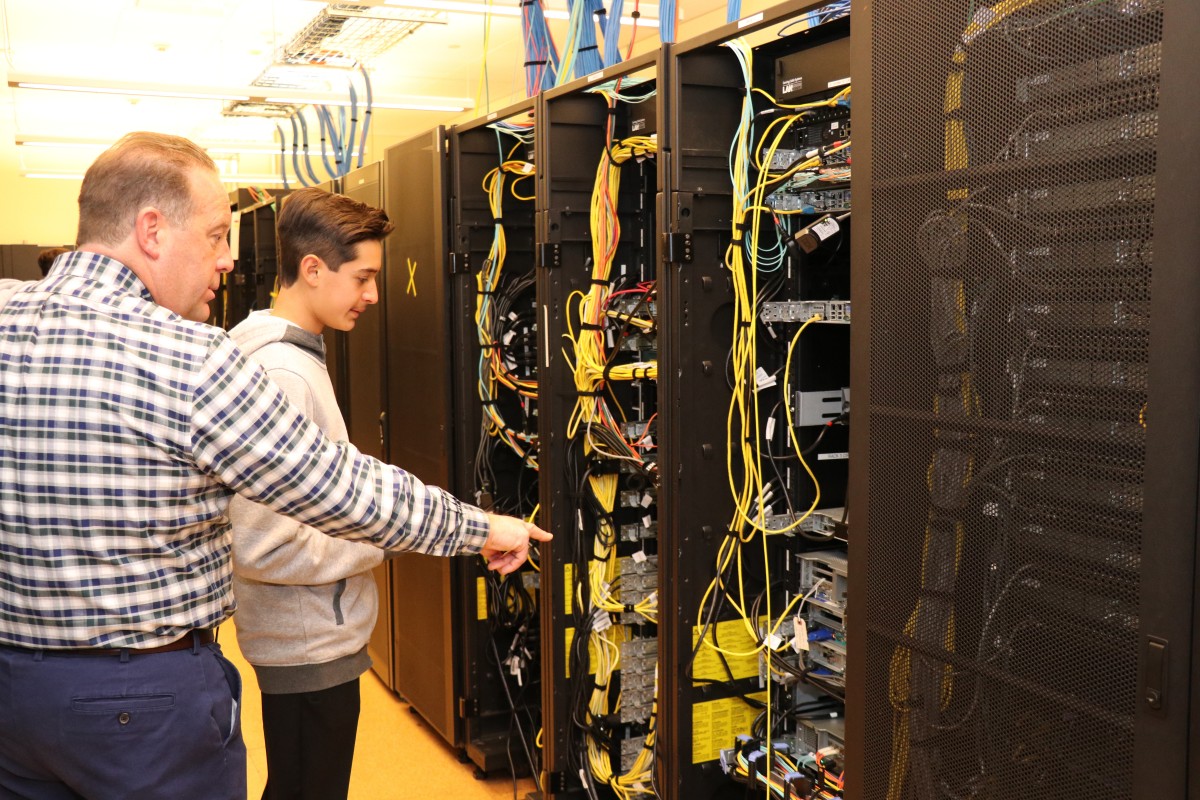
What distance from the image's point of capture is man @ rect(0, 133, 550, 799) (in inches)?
51.7

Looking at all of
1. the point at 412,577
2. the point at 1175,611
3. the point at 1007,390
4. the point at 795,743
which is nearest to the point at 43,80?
the point at 412,577

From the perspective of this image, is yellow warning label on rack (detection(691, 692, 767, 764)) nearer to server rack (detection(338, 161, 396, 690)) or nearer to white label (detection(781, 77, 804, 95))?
white label (detection(781, 77, 804, 95))

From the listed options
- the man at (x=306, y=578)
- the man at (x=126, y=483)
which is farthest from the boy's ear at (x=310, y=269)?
the man at (x=126, y=483)

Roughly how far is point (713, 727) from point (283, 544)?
41.3 inches

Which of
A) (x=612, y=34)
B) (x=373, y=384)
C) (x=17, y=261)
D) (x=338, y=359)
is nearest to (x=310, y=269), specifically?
(x=612, y=34)

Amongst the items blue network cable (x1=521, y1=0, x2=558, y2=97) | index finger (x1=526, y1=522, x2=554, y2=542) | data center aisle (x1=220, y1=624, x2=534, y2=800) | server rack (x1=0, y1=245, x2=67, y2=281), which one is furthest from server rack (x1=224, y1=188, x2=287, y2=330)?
server rack (x1=0, y1=245, x2=67, y2=281)

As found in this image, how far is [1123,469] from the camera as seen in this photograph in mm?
1229

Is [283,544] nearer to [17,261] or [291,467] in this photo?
[291,467]

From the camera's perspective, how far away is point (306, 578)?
72.9 inches

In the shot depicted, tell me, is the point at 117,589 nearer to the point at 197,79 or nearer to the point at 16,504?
the point at 16,504

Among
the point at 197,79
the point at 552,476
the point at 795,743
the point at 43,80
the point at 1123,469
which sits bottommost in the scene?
the point at 795,743

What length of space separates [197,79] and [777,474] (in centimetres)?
811

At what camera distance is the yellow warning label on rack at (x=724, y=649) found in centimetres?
228

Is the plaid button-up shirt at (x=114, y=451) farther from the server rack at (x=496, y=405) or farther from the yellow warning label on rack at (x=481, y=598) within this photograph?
the yellow warning label on rack at (x=481, y=598)
